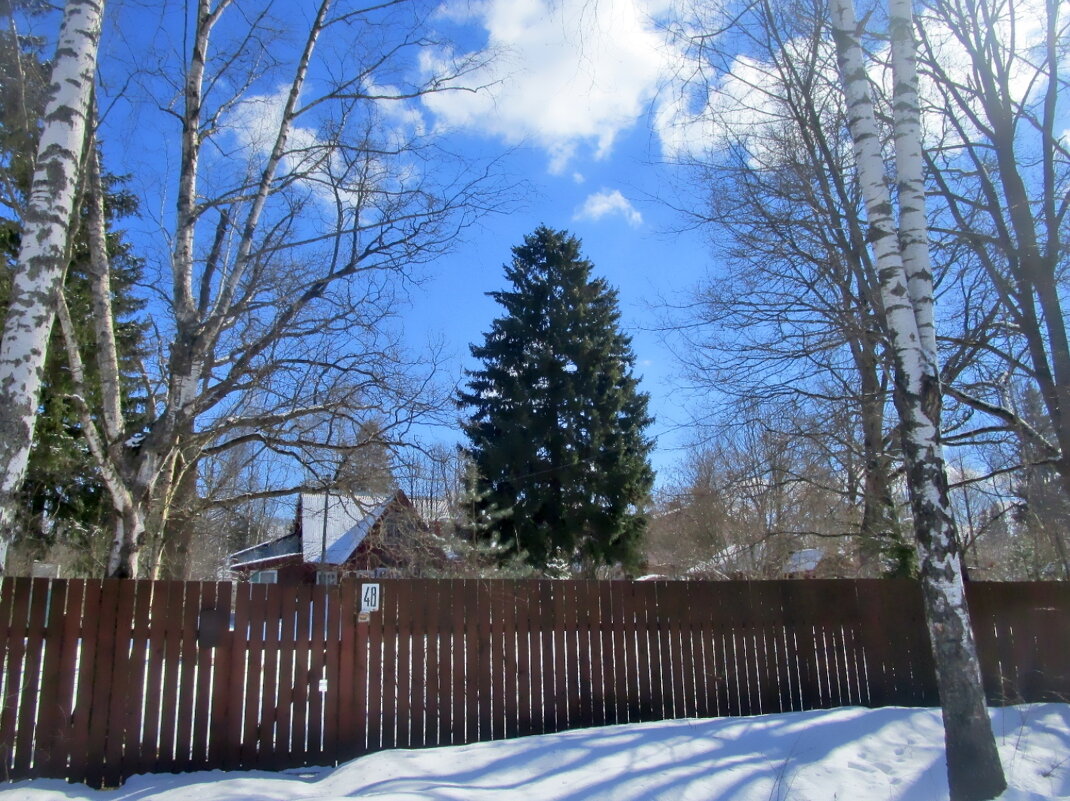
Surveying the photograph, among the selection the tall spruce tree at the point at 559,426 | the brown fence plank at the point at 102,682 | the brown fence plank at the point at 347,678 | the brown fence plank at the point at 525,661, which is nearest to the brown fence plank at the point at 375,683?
the brown fence plank at the point at 347,678

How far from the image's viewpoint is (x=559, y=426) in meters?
22.8

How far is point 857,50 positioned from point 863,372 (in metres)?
6.39

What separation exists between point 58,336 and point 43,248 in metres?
7.01

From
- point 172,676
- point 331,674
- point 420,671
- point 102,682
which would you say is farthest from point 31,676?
point 420,671

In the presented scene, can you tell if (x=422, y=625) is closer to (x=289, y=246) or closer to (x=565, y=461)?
(x=289, y=246)

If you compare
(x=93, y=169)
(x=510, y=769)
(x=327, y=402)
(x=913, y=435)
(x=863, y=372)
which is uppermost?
(x=93, y=169)

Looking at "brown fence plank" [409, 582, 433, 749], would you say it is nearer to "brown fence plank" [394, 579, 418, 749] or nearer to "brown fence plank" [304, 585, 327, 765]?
"brown fence plank" [394, 579, 418, 749]

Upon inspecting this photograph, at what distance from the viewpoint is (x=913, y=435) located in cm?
550

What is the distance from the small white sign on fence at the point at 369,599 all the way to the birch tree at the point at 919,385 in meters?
4.36

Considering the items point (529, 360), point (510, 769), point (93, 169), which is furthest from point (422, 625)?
point (529, 360)

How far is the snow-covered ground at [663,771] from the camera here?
516 centimetres

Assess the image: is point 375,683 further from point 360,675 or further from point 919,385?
point 919,385

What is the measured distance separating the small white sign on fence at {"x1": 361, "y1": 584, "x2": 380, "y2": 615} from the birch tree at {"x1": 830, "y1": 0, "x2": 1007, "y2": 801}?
4.36 metres

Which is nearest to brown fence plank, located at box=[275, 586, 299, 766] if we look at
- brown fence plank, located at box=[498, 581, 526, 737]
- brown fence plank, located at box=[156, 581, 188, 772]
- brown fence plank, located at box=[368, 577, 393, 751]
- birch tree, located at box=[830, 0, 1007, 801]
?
brown fence plank, located at box=[368, 577, 393, 751]
